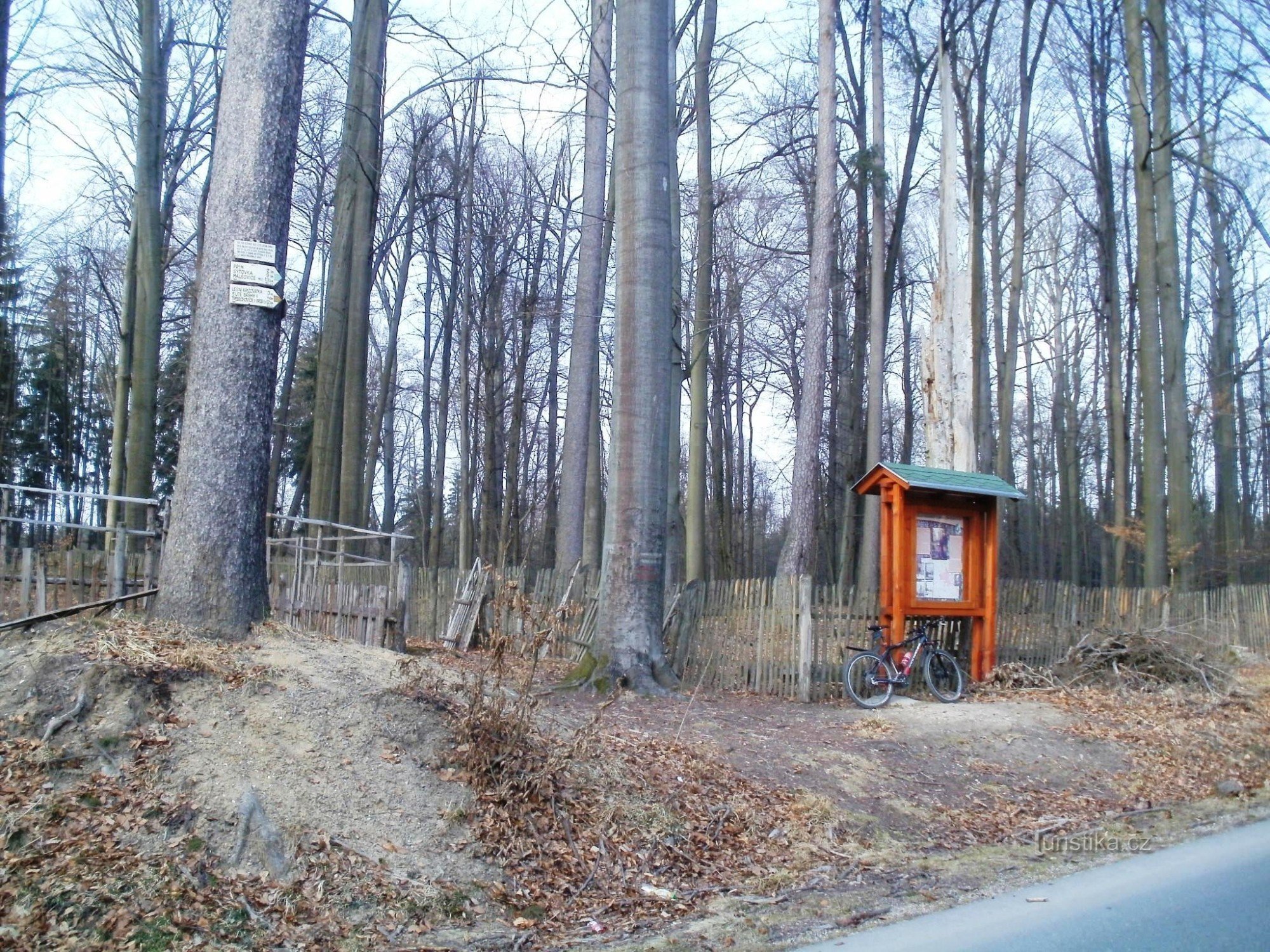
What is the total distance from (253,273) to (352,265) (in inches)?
562

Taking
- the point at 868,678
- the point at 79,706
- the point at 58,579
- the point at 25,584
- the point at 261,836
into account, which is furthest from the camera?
the point at 868,678

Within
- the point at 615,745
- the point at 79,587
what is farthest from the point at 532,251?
the point at 615,745

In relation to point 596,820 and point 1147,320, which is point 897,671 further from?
point 1147,320

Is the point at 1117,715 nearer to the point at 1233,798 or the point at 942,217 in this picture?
the point at 1233,798

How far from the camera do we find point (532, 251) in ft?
108

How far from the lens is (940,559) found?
13.6 m

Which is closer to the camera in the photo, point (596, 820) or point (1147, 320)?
point (596, 820)

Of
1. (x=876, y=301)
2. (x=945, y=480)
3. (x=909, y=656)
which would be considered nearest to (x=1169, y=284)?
(x=876, y=301)

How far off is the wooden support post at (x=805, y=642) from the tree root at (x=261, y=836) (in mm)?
8021

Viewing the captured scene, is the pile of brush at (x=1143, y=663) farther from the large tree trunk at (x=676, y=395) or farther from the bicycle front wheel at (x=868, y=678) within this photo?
the large tree trunk at (x=676, y=395)

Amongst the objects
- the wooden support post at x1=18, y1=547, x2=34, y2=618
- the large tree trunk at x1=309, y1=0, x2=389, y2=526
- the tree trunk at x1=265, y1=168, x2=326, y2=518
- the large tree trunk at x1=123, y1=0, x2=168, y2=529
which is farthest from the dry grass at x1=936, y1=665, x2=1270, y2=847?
the tree trunk at x1=265, y1=168, x2=326, y2=518

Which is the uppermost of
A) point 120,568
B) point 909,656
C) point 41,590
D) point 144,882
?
point 120,568

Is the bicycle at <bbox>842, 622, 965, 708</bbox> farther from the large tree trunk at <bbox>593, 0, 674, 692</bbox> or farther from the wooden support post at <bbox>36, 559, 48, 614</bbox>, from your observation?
the wooden support post at <bbox>36, 559, 48, 614</bbox>

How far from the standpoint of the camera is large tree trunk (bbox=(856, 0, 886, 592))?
21.5 metres
